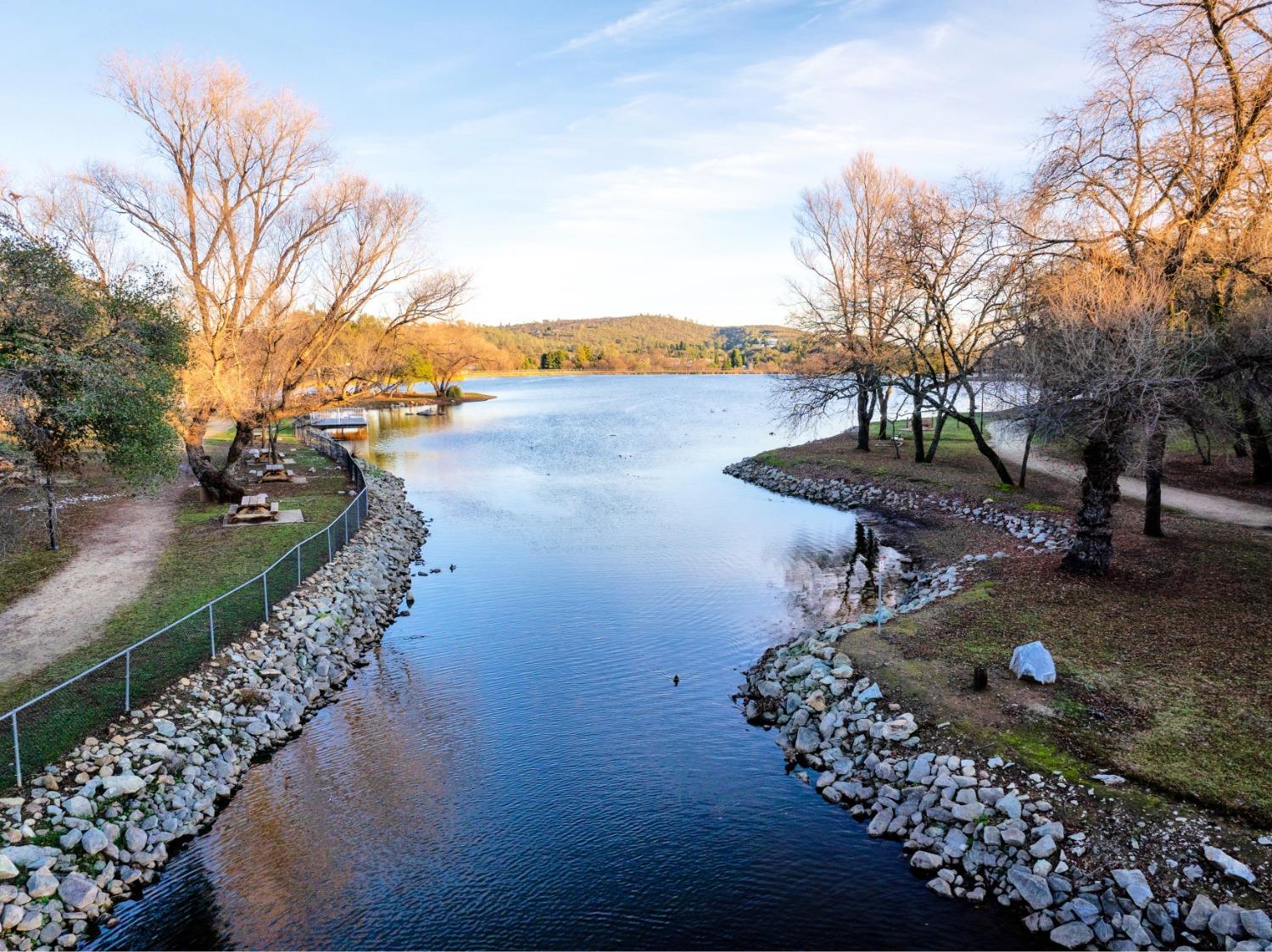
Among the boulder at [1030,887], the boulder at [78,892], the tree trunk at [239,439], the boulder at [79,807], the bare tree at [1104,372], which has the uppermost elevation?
the bare tree at [1104,372]

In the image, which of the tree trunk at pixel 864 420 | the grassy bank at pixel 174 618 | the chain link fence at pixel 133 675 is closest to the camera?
the chain link fence at pixel 133 675

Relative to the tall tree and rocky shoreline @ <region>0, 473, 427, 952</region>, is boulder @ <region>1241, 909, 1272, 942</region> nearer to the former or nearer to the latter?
rocky shoreline @ <region>0, 473, 427, 952</region>

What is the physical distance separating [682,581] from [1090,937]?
1338cm

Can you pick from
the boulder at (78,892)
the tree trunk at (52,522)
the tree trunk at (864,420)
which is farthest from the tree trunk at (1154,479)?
the tree trunk at (52,522)

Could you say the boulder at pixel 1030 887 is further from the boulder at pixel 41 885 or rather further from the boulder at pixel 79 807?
the boulder at pixel 79 807

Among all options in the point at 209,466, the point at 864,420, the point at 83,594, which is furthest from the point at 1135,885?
the point at 864,420

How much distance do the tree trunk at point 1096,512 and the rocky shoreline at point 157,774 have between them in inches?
613

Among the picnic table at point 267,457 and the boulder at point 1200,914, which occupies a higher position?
the picnic table at point 267,457

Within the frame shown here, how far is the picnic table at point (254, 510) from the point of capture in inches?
896

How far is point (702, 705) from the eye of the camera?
13.9 m

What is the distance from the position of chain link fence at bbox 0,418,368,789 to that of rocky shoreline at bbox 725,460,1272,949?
32.0 feet

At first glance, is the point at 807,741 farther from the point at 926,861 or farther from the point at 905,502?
the point at 905,502

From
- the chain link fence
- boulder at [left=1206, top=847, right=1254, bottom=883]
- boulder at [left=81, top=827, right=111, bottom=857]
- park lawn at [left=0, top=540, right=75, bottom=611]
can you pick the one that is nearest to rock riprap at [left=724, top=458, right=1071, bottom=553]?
boulder at [left=1206, top=847, right=1254, bottom=883]

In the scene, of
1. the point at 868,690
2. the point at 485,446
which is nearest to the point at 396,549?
the point at 868,690
